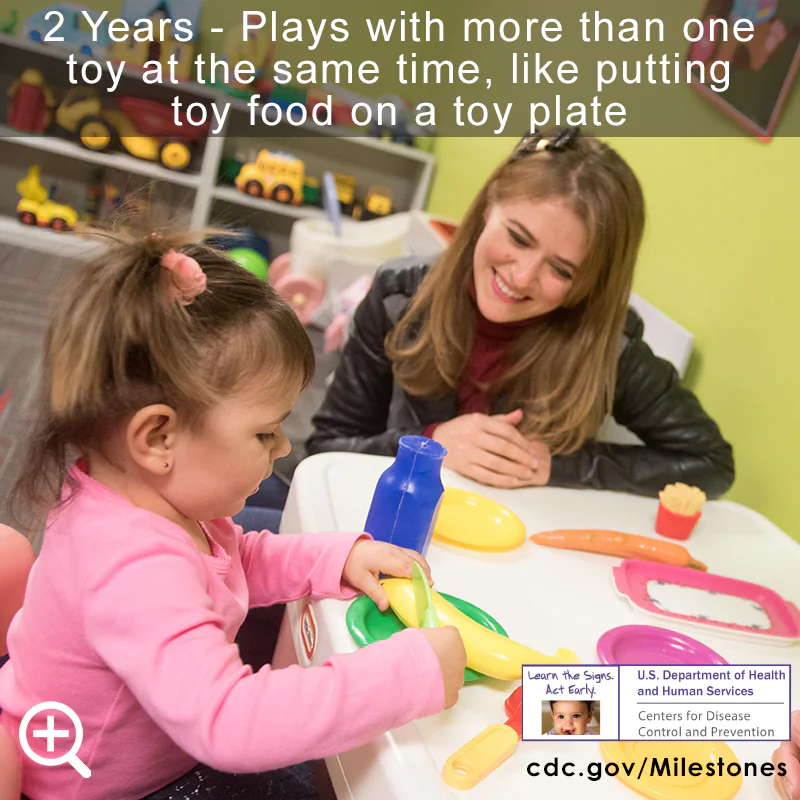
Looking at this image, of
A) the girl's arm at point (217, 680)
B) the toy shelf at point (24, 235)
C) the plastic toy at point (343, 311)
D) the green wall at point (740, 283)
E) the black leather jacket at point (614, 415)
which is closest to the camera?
the girl's arm at point (217, 680)

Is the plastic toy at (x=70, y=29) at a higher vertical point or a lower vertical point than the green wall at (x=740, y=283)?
higher

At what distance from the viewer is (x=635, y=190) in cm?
99

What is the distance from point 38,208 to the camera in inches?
105

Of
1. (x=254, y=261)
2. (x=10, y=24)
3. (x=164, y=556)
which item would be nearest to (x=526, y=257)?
(x=164, y=556)

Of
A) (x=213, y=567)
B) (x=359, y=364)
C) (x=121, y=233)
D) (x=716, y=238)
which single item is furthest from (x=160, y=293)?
(x=716, y=238)

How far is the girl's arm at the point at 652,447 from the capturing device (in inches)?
37.9

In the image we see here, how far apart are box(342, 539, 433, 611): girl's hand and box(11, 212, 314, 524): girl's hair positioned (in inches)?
6.4

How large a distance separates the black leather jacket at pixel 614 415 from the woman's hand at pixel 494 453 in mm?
29

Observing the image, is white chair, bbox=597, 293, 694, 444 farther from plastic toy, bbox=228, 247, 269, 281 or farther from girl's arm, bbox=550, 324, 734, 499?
plastic toy, bbox=228, 247, 269, 281

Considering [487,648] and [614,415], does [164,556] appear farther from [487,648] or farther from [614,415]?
[614,415]

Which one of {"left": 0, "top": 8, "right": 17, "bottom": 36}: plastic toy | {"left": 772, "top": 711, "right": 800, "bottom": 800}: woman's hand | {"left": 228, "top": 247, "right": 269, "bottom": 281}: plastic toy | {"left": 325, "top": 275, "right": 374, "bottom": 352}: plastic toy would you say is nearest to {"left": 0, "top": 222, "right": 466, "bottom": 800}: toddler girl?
{"left": 772, "top": 711, "right": 800, "bottom": 800}: woman's hand

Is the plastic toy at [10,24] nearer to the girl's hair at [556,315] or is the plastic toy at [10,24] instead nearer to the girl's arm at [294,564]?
the girl's hair at [556,315]

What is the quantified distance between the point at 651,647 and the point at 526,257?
495mm

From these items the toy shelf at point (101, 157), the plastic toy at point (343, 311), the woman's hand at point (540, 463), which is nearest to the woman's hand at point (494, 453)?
the woman's hand at point (540, 463)
